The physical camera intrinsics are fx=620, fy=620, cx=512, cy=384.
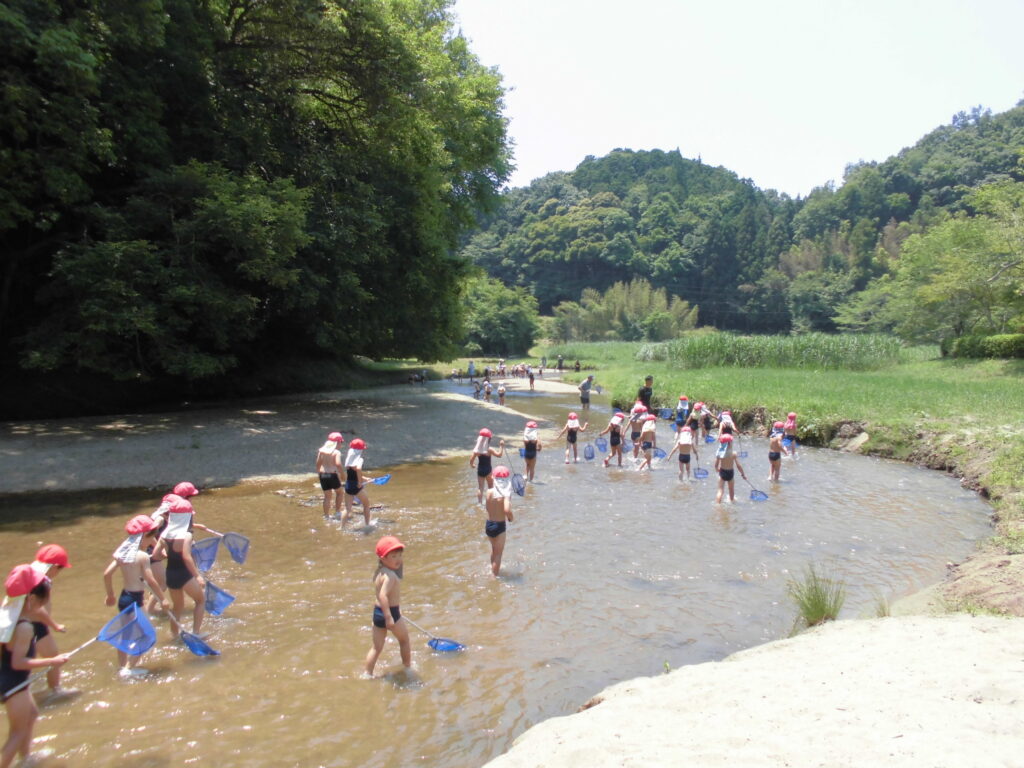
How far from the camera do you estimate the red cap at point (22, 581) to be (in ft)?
16.8

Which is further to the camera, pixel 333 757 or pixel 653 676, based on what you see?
pixel 653 676

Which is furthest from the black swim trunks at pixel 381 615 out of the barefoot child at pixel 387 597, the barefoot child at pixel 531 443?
the barefoot child at pixel 531 443

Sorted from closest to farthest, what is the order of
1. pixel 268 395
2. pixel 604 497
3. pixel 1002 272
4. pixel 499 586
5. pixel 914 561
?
pixel 499 586 < pixel 914 561 < pixel 604 497 < pixel 268 395 < pixel 1002 272

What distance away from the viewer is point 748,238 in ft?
416

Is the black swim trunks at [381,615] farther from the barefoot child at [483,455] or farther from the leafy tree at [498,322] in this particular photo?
the leafy tree at [498,322]

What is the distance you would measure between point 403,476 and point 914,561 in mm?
11891

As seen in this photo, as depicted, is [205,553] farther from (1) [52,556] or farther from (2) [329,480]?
(2) [329,480]

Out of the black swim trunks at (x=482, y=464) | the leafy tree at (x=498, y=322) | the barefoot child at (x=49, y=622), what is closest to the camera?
the barefoot child at (x=49, y=622)

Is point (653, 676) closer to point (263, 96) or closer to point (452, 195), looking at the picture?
point (263, 96)

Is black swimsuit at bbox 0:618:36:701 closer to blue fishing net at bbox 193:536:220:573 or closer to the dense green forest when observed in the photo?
blue fishing net at bbox 193:536:220:573

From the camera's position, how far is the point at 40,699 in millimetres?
6297

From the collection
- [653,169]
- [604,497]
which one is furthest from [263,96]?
[653,169]

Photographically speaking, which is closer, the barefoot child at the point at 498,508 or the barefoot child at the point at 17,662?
the barefoot child at the point at 17,662

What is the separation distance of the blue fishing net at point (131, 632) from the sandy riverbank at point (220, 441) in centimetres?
987
